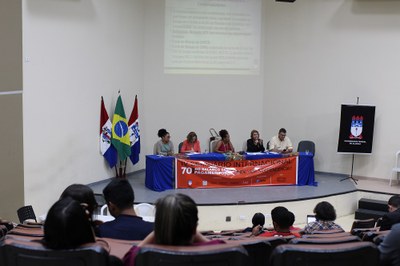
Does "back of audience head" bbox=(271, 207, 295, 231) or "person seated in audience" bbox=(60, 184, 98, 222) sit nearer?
"person seated in audience" bbox=(60, 184, 98, 222)

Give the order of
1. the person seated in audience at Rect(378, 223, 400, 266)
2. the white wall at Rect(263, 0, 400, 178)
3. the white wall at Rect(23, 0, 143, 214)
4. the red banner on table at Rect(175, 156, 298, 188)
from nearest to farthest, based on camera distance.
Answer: the person seated in audience at Rect(378, 223, 400, 266) → the white wall at Rect(23, 0, 143, 214) → the red banner on table at Rect(175, 156, 298, 188) → the white wall at Rect(263, 0, 400, 178)

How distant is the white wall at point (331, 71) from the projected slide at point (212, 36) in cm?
44

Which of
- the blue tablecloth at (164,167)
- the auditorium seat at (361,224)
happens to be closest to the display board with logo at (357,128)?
the blue tablecloth at (164,167)

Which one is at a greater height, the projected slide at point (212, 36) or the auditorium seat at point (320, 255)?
the projected slide at point (212, 36)

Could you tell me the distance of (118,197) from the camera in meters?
2.92

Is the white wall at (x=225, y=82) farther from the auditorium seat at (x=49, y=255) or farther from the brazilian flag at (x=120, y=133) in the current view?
the auditorium seat at (x=49, y=255)

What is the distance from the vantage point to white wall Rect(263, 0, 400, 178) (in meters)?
9.42

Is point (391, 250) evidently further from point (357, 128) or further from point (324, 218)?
point (357, 128)

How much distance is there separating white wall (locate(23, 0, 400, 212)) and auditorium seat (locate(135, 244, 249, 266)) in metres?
5.60

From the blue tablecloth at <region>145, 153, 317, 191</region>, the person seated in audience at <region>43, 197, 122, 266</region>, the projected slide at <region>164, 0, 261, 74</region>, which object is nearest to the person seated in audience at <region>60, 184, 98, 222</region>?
the person seated in audience at <region>43, 197, 122, 266</region>

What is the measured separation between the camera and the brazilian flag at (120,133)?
8769 mm

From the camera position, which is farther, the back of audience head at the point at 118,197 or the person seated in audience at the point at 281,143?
the person seated in audience at the point at 281,143

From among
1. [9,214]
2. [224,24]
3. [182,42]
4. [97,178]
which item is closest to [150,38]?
[182,42]

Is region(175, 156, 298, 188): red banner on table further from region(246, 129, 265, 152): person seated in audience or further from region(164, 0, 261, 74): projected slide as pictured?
region(164, 0, 261, 74): projected slide
